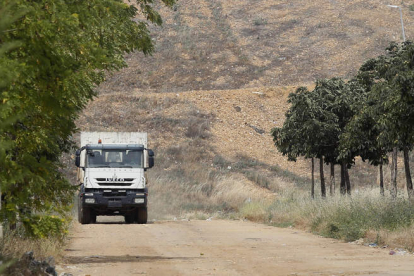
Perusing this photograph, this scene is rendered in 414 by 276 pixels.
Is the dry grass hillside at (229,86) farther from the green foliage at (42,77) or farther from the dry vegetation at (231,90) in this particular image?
the green foliage at (42,77)

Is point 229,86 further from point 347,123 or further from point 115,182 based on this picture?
point 115,182

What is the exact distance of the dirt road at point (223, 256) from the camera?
12422mm

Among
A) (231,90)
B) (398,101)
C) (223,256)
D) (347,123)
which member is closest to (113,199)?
(347,123)

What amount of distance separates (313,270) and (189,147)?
4413 cm

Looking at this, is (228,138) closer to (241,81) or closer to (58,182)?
(241,81)

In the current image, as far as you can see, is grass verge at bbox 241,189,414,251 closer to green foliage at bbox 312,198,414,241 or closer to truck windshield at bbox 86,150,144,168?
green foliage at bbox 312,198,414,241

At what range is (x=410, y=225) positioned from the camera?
56.9 ft

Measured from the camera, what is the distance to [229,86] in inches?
2628

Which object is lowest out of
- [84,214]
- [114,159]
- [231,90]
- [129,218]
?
[129,218]

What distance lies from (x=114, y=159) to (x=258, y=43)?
4982 cm

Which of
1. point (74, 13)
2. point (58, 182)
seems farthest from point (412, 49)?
point (74, 13)

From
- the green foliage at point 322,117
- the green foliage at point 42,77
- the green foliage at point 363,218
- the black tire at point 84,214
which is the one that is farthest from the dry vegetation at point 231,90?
the green foliage at point 42,77

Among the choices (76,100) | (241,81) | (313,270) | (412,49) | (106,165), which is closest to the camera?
(76,100)

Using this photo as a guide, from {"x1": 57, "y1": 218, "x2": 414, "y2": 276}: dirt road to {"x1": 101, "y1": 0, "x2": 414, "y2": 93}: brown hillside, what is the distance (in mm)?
45900
